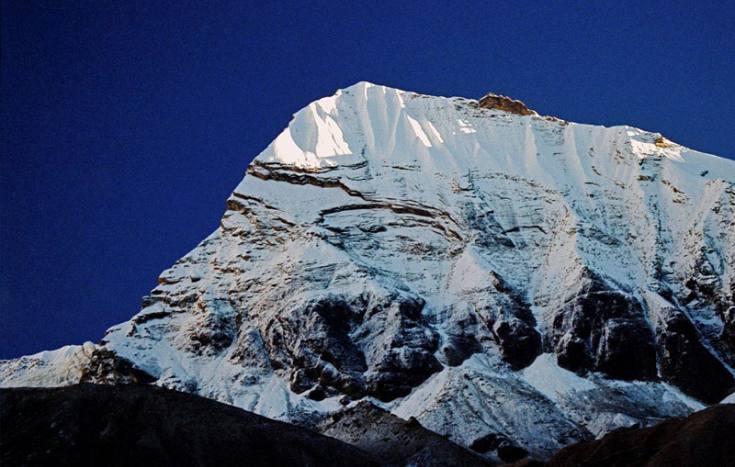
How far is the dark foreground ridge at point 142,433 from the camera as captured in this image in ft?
295

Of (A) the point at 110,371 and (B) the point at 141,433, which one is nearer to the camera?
(B) the point at 141,433

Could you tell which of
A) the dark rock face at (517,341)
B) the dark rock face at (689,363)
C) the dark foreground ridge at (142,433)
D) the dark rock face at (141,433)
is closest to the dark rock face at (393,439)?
the dark foreground ridge at (142,433)

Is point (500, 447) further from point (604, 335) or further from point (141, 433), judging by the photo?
point (141, 433)

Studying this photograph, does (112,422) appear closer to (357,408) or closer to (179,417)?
(179,417)

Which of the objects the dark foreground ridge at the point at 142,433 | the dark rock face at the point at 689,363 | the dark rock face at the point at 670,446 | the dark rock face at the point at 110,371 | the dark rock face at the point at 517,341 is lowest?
the dark rock face at the point at 670,446

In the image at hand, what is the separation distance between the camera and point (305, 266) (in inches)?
7328

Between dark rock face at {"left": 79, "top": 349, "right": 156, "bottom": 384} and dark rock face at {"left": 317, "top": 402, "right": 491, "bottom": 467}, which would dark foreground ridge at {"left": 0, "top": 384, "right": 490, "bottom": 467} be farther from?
dark rock face at {"left": 79, "top": 349, "right": 156, "bottom": 384}

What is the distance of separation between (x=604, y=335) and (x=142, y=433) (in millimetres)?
91366

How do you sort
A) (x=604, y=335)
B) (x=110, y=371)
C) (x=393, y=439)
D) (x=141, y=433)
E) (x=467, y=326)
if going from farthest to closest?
(x=110, y=371)
(x=467, y=326)
(x=604, y=335)
(x=393, y=439)
(x=141, y=433)

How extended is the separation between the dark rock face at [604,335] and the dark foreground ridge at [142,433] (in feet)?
211

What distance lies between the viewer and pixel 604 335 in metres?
167

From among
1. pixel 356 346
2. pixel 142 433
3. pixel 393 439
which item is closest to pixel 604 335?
pixel 356 346

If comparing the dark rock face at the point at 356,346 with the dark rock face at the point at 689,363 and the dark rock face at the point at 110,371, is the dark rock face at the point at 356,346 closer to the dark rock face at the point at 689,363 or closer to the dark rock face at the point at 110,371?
the dark rock face at the point at 110,371

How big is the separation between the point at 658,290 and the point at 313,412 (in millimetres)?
60651
